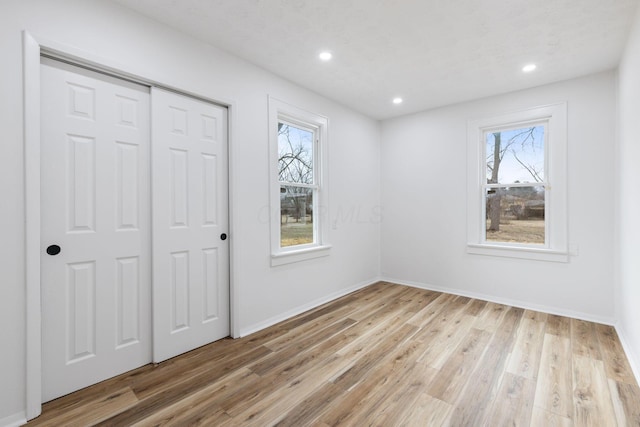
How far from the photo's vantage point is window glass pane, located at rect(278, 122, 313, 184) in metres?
3.34

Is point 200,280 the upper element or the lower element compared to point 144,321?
upper

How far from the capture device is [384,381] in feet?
6.81

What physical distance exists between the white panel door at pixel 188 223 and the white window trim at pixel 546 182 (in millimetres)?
A: 3172

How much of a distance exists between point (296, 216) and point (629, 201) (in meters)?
3.06

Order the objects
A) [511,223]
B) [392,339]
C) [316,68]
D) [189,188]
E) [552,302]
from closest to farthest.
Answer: [189,188]
[392,339]
[316,68]
[552,302]
[511,223]

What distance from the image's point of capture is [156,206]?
227 cm

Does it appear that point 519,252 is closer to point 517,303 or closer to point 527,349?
point 517,303

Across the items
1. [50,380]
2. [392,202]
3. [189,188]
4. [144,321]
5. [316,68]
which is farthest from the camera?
[392,202]

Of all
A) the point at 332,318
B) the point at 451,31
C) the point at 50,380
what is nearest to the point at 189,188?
the point at 50,380

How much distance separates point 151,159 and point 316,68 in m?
1.84

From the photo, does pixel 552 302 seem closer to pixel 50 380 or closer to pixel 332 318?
pixel 332 318

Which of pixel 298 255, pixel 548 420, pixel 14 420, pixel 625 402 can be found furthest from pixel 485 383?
pixel 14 420

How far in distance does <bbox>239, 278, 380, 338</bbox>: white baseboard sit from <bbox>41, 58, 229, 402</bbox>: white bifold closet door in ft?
0.84

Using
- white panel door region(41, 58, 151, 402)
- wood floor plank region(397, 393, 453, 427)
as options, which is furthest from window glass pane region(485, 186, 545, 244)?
white panel door region(41, 58, 151, 402)
